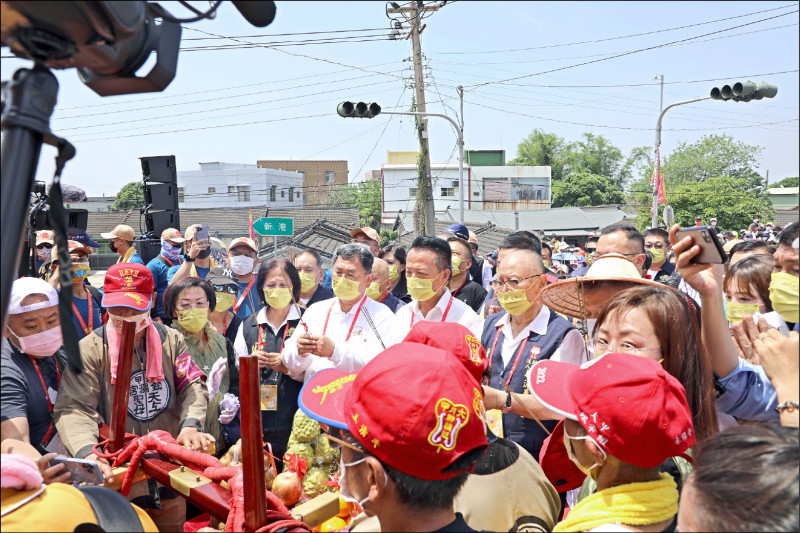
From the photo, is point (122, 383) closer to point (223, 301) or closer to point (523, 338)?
point (523, 338)

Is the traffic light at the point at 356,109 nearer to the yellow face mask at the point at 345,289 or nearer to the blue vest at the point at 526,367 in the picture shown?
the yellow face mask at the point at 345,289

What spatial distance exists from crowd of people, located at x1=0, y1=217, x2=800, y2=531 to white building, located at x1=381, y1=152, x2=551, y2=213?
167 feet

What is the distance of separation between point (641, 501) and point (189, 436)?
6.27 ft

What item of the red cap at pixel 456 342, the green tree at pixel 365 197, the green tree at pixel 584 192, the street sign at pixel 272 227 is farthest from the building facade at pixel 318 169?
the red cap at pixel 456 342

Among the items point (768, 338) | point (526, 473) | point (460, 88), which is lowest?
point (526, 473)

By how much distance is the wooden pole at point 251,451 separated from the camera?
1.52 meters

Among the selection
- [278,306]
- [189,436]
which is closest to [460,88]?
[278,306]

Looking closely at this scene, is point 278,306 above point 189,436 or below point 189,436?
above

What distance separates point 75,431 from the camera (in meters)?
2.60

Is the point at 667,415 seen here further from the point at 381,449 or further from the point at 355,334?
the point at 355,334

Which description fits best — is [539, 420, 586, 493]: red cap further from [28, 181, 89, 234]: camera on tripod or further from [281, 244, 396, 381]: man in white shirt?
[28, 181, 89, 234]: camera on tripod

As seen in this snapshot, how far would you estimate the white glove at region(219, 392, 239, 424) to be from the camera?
356 centimetres

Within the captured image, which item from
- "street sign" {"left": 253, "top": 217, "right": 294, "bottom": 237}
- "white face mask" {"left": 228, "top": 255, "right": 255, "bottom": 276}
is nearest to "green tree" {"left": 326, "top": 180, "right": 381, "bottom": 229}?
"street sign" {"left": 253, "top": 217, "right": 294, "bottom": 237}

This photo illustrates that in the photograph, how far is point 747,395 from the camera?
233 centimetres
